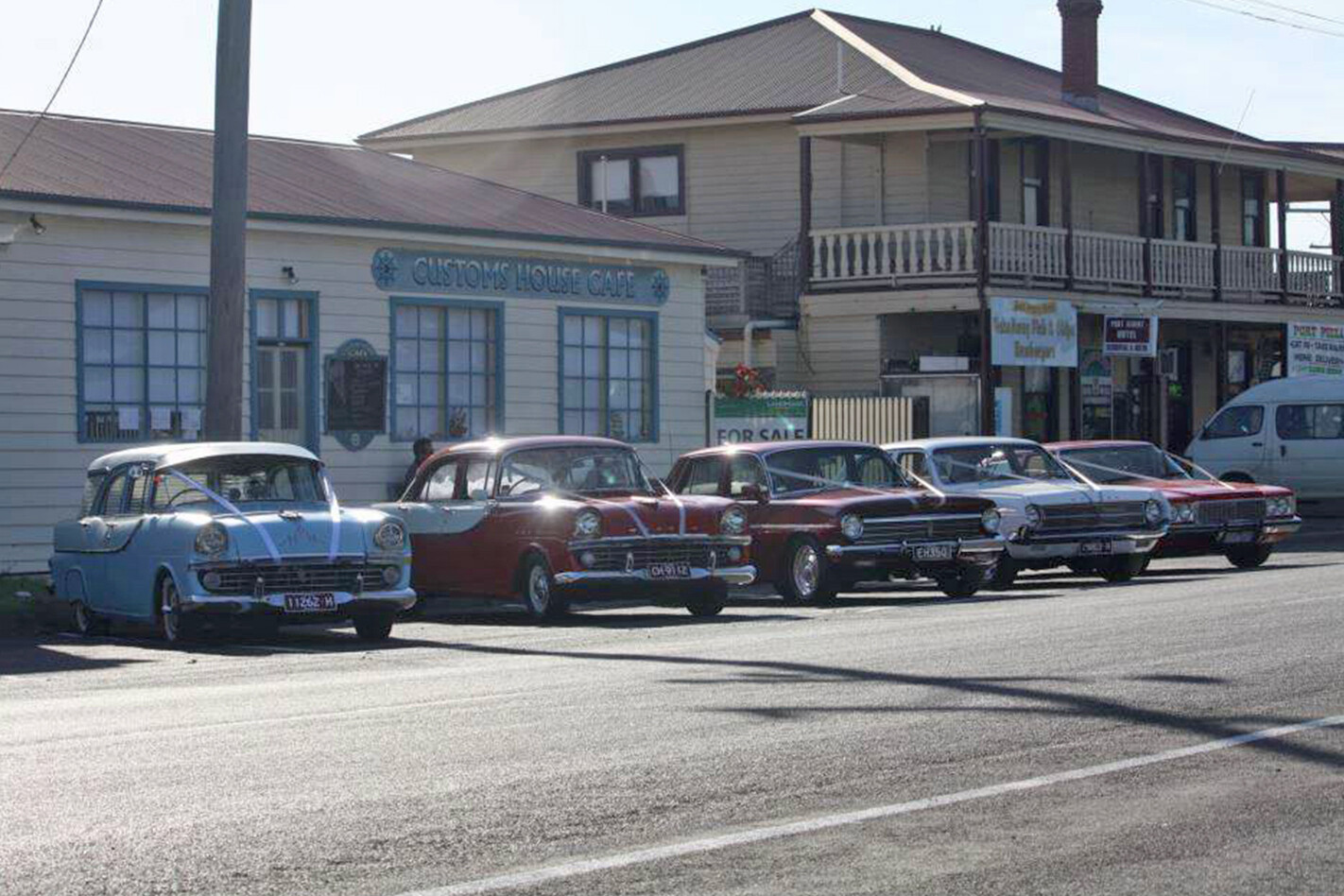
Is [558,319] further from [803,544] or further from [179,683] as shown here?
[179,683]

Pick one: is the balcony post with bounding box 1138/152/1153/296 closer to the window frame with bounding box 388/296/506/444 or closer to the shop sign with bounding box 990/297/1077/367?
the shop sign with bounding box 990/297/1077/367

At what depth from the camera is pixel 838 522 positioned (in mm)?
20203

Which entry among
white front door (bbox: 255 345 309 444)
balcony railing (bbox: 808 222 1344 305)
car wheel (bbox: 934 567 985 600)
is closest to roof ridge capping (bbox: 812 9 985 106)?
balcony railing (bbox: 808 222 1344 305)

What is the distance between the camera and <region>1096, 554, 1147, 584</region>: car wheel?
22.7 m

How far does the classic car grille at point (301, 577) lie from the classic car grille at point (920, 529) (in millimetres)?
5341

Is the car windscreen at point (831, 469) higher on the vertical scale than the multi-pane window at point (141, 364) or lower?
lower

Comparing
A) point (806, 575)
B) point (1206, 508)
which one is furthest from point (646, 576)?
point (1206, 508)

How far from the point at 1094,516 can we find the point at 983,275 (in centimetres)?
1307

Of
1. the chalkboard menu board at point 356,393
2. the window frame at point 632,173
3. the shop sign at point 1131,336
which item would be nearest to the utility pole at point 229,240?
the chalkboard menu board at point 356,393

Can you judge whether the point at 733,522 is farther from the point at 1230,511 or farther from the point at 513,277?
the point at 513,277

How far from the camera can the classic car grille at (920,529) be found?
66.7ft

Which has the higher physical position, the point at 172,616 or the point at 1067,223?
the point at 1067,223

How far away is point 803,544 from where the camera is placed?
20.5 metres

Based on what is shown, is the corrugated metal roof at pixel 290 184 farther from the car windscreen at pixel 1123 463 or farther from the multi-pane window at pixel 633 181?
the multi-pane window at pixel 633 181
